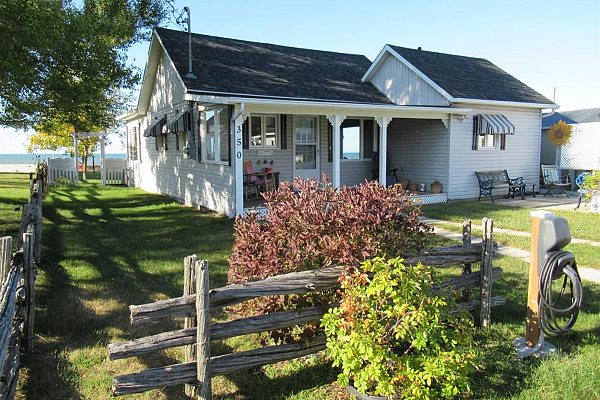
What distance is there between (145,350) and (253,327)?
824mm

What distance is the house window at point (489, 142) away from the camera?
1543 cm

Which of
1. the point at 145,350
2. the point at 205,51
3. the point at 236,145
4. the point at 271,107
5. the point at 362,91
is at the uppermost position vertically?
the point at 205,51

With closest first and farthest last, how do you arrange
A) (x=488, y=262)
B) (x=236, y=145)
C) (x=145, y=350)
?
(x=145, y=350)
(x=488, y=262)
(x=236, y=145)

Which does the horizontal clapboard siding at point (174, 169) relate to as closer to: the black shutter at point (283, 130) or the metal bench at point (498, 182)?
the black shutter at point (283, 130)

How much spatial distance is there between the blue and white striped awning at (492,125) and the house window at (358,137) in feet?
11.4

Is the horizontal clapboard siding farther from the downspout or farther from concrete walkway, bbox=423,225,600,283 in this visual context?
concrete walkway, bbox=423,225,600,283

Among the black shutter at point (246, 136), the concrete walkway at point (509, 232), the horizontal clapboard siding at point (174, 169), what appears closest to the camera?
the concrete walkway at point (509, 232)

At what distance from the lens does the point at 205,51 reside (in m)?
14.4

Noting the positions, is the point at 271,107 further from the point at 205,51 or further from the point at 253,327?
the point at 253,327

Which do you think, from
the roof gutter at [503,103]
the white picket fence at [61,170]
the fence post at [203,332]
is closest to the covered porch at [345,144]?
the roof gutter at [503,103]

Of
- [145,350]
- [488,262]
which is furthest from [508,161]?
[145,350]

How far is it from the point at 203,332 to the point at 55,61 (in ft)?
31.0

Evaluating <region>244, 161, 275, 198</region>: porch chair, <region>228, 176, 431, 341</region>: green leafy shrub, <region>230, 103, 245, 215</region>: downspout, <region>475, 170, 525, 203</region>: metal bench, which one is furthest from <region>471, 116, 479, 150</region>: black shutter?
<region>228, 176, 431, 341</region>: green leafy shrub

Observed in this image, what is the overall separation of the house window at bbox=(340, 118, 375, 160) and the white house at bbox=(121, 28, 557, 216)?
37 mm
